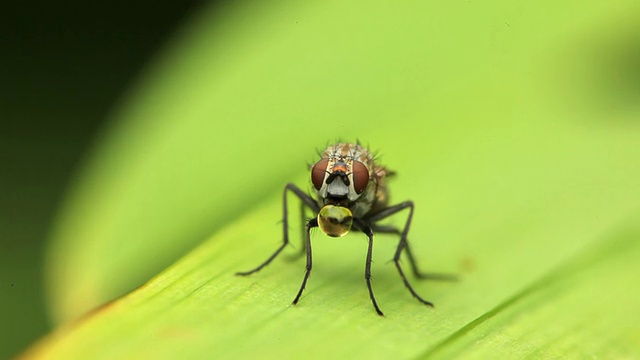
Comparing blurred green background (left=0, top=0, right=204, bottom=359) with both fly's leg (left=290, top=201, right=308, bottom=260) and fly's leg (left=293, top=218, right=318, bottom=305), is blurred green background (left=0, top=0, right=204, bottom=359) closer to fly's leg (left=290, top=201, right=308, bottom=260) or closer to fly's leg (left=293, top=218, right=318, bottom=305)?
fly's leg (left=290, top=201, right=308, bottom=260)

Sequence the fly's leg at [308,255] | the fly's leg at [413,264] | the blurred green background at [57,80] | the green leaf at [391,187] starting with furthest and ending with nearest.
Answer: the blurred green background at [57,80] < the fly's leg at [413,264] < the fly's leg at [308,255] < the green leaf at [391,187]

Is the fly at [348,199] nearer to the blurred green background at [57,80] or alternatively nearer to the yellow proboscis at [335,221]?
the yellow proboscis at [335,221]

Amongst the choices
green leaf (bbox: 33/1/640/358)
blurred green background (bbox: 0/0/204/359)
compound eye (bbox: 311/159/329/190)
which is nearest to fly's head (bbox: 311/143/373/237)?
compound eye (bbox: 311/159/329/190)

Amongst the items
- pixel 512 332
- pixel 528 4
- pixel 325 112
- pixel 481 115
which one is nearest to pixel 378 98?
pixel 325 112

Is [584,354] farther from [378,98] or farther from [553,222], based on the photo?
[378,98]

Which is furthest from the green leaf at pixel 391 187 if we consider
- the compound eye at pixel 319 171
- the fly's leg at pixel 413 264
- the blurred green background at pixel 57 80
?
the blurred green background at pixel 57 80

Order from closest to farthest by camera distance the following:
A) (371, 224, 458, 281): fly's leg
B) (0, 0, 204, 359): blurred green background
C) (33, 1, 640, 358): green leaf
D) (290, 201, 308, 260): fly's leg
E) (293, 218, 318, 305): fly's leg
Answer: (33, 1, 640, 358): green leaf < (293, 218, 318, 305): fly's leg < (371, 224, 458, 281): fly's leg < (290, 201, 308, 260): fly's leg < (0, 0, 204, 359): blurred green background

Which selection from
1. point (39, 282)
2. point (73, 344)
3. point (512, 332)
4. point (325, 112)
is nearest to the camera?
point (73, 344)

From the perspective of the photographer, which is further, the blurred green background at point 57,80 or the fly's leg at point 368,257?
the blurred green background at point 57,80
